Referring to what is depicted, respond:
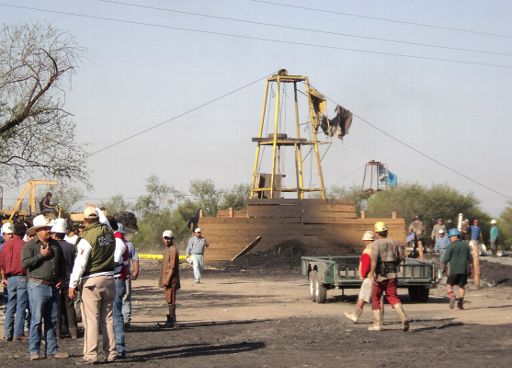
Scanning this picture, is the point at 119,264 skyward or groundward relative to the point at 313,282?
skyward

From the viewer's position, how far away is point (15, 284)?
51.3 ft

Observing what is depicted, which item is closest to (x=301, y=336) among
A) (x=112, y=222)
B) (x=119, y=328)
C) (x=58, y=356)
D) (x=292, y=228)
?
(x=119, y=328)

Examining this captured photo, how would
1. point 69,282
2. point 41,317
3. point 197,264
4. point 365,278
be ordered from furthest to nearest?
point 197,264
point 365,278
point 69,282
point 41,317

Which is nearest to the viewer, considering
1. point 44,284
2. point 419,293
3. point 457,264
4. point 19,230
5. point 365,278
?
point 44,284

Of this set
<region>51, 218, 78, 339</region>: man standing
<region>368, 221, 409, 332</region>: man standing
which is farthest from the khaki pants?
<region>368, 221, 409, 332</region>: man standing

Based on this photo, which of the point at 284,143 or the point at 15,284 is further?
the point at 284,143

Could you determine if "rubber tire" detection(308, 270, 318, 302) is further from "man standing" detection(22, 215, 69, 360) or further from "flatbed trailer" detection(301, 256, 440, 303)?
"man standing" detection(22, 215, 69, 360)

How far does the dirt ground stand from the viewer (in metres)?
12.8

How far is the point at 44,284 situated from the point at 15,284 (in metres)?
2.32

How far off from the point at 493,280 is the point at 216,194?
45078 millimetres

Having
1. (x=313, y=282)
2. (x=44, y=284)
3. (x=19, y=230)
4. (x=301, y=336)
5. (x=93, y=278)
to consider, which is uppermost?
(x=19, y=230)

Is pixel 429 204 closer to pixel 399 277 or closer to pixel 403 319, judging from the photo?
pixel 399 277

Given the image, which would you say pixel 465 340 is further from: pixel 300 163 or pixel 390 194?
pixel 390 194

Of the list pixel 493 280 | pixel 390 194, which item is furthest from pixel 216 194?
pixel 493 280
